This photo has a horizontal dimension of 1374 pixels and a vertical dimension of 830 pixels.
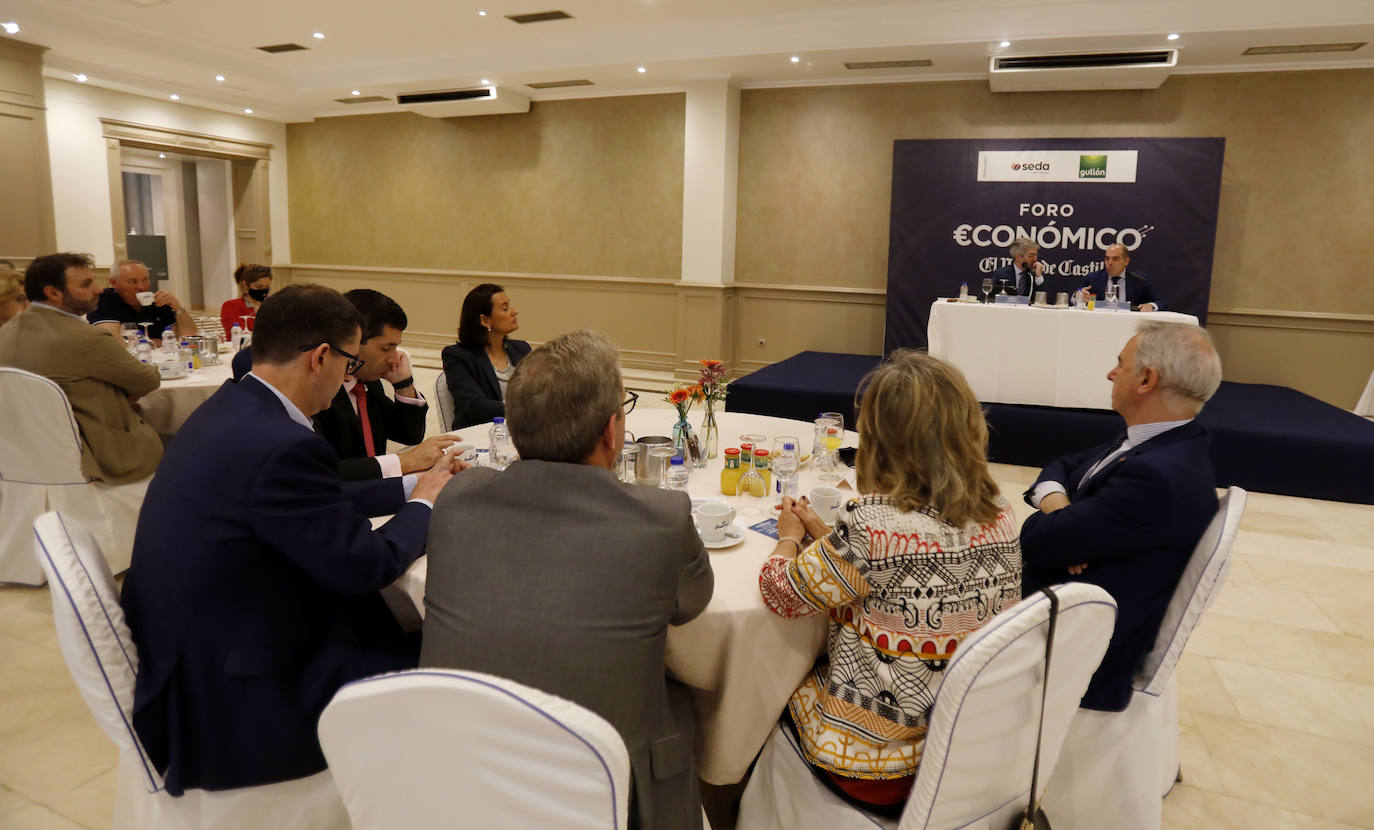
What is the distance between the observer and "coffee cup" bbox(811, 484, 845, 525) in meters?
2.13

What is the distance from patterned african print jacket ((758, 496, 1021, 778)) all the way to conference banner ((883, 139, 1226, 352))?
6307mm

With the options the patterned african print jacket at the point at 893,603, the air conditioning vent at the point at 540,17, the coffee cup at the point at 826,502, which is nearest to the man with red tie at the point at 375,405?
the coffee cup at the point at 826,502

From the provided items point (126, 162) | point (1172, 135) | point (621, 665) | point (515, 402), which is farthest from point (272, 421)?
point (126, 162)

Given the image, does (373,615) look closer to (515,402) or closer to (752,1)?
(515,402)

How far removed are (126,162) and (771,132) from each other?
8.80m

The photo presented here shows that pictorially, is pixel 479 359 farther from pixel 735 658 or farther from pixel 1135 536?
pixel 1135 536

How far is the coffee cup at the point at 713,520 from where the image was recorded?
78.2 inches

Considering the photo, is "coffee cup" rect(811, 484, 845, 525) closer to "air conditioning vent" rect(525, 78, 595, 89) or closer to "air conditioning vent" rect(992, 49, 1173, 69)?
"air conditioning vent" rect(992, 49, 1173, 69)

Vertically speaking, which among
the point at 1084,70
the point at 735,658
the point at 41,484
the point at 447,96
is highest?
the point at 447,96

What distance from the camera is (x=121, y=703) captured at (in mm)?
1454

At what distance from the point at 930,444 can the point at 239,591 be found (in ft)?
4.28

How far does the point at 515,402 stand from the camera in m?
1.45

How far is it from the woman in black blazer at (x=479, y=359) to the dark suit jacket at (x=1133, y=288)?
5237 mm

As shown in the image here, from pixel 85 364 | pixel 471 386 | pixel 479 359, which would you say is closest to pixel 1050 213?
pixel 479 359
